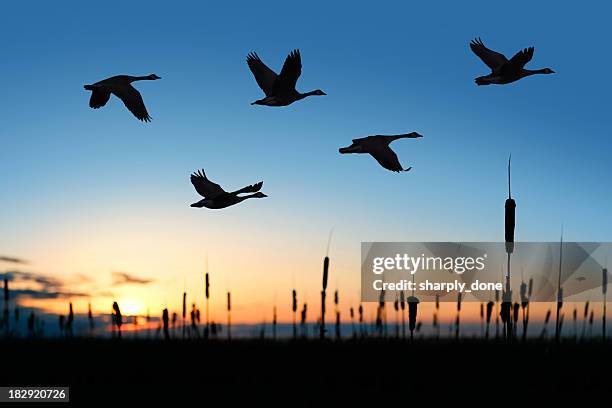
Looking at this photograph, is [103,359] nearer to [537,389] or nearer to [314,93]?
[314,93]

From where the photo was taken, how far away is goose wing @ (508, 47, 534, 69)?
13.6m

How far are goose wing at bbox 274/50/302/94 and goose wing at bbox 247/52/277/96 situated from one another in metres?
2.04

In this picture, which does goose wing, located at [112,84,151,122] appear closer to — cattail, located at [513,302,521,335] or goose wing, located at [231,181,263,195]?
goose wing, located at [231,181,263,195]

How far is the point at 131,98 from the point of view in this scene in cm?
1514

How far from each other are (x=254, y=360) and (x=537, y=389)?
589 centimetres

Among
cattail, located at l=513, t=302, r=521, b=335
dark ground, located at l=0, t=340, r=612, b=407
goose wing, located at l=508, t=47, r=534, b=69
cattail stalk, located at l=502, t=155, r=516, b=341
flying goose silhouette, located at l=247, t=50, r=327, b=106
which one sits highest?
goose wing, located at l=508, t=47, r=534, b=69

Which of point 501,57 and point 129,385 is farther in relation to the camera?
point 501,57

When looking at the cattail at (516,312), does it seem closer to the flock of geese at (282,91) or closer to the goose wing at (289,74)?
the flock of geese at (282,91)

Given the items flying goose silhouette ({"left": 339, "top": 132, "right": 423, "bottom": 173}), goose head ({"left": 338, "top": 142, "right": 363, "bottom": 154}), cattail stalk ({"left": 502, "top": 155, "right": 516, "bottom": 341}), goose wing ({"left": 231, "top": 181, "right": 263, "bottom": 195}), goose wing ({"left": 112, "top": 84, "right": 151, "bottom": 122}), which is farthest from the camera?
goose wing ({"left": 112, "top": 84, "right": 151, "bottom": 122})

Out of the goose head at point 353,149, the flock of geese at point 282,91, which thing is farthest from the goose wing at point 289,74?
the goose head at point 353,149

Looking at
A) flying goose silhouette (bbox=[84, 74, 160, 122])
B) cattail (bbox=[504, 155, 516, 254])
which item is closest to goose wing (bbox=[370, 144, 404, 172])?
flying goose silhouette (bbox=[84, 74, 160, 122])

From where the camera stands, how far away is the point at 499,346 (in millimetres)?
16797

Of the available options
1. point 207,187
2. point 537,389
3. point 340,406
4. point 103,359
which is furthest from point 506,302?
point 103,359

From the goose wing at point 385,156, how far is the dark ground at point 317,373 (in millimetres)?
3554
